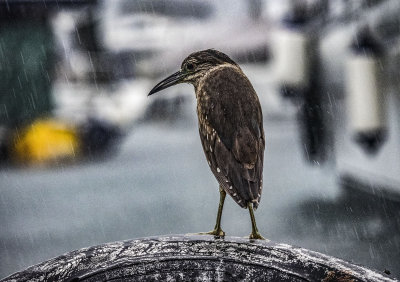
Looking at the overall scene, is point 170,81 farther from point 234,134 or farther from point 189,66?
point 234,134

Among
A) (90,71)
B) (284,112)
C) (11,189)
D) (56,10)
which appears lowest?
(284,112)

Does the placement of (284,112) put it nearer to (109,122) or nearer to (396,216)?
(109,122)

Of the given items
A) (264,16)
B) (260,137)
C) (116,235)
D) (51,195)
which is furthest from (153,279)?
(264,16)

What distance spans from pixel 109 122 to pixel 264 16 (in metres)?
6.25

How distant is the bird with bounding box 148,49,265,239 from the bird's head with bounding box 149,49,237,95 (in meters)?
0.13

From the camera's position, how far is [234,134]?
2.46 metres

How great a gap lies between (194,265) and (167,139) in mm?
17046

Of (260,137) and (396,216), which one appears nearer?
(260,137)

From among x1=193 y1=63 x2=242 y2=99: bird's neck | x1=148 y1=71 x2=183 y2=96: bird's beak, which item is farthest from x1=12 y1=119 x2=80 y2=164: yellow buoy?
x1=193 y1=63 x2=242 y2=99: bird's neck

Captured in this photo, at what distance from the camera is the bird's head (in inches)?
107

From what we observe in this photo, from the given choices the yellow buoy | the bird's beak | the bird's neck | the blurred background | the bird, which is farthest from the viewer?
the yellow buoy

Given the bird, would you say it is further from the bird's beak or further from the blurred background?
the blurred background

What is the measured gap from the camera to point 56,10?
40.4 feet

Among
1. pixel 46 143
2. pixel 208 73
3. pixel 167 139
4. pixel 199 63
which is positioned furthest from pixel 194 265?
pixel 167 139
